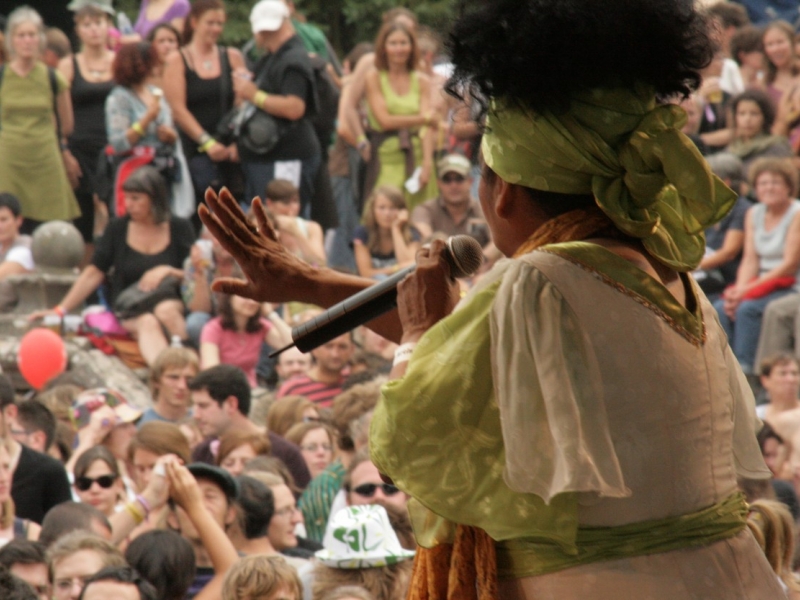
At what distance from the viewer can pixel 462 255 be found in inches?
105

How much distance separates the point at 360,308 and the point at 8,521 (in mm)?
3491

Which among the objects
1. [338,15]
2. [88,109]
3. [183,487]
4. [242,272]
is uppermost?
[242,272]

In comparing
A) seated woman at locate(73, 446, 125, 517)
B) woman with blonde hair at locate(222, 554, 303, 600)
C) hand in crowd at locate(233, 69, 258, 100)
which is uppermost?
woman with blonde hair at locate(222, 554, 303, 600)

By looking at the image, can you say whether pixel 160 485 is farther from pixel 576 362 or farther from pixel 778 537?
pixel 576 362

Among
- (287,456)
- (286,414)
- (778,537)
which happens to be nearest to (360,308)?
(778,537)

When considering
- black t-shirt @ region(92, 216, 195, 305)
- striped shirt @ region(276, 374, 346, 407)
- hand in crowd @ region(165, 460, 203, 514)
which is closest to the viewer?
hand in crowd @ region(165, 460, 203, 514)

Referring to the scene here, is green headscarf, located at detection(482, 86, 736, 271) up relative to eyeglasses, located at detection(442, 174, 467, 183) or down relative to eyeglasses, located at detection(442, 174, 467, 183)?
up

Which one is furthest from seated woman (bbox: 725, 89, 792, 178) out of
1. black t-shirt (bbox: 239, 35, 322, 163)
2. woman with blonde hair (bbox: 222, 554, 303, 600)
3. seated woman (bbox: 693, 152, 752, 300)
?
woman with blonde hair (bbox: 222, 554, 303, 600)

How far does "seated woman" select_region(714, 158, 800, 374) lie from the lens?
351 inches

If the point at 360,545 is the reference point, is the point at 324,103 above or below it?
below

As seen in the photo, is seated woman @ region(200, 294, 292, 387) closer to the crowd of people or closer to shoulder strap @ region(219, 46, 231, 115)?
the crowd of people

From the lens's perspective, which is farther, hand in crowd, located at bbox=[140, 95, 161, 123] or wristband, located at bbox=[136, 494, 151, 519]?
hand in crowd, located at bbox=[140, 95, 161, 123]

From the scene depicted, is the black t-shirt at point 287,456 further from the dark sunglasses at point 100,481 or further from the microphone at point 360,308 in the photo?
the microphone at point 360,308

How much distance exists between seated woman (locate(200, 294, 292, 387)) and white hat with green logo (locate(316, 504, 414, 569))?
4.55 metres
